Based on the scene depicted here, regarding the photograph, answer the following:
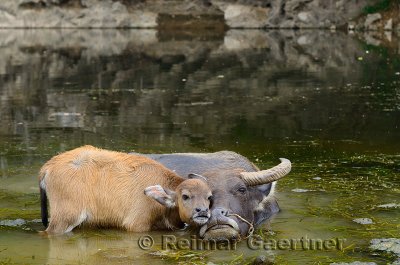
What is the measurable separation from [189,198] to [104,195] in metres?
0.85

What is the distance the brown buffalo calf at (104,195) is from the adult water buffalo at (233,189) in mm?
363

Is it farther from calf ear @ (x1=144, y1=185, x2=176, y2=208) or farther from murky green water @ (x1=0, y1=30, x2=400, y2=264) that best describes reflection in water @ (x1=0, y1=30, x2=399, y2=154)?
calf ear @ (x1=144, y1=185, x2=176, y2=208)

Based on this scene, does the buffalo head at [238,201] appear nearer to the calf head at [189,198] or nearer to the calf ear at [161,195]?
the calf head at [189,198]

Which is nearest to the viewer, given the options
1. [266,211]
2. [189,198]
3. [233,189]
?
[189,198]

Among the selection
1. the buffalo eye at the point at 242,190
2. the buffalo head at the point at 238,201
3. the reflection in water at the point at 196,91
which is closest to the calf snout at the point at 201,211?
the buffalo head at the point at 238,201

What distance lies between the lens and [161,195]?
667 centimetres

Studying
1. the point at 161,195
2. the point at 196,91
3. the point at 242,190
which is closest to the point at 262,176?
the point at 242,190

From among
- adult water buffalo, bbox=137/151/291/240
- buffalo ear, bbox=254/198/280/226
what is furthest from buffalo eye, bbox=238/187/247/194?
buffalo ear, bbox=254/198/280/226

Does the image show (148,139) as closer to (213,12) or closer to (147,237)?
(147,237)

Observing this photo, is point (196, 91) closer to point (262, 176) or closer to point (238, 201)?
point (262, 176)

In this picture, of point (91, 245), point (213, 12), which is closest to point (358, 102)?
point (91, 245)

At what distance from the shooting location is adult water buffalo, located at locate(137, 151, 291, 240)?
6.62 m

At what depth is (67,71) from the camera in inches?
883

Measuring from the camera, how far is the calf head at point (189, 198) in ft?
21.2
